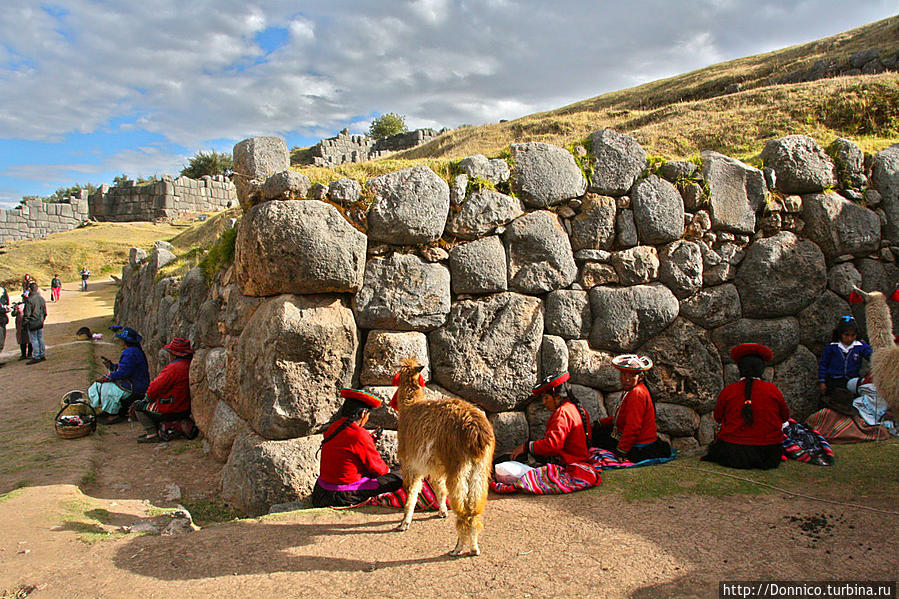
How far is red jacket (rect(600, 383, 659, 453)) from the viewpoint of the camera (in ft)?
17.5

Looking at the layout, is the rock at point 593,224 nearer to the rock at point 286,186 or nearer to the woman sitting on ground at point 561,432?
the woman sitting on ground at point 561,432

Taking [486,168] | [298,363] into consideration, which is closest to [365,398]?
[298,363]

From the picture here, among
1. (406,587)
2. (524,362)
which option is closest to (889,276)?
(524,362)

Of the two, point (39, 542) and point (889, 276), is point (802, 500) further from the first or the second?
point (39, 542)

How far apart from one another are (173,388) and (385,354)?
144 inches

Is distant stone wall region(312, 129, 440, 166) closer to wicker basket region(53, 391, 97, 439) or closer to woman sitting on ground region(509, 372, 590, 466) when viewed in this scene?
wicker basket region(53, 391, 97, 439)

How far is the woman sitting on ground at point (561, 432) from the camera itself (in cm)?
507

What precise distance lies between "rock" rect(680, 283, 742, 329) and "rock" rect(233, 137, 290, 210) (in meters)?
4.76

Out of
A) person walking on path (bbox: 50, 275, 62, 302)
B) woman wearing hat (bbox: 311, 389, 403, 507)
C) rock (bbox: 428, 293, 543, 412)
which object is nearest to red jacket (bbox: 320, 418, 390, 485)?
woman wearing hat (bbox: 311, 389, 403, 507)

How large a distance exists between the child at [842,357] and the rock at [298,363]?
17.1 ft

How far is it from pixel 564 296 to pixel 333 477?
9.89 ft

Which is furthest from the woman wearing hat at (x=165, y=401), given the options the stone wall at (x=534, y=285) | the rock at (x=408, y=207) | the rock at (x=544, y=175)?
the rock at (x=544, y=175)

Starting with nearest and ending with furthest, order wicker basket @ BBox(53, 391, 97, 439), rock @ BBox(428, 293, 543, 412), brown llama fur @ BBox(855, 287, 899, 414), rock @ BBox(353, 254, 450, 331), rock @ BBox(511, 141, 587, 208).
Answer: brown llama fur @ BBox(855, 287, 899, 414) → rock @ BBox(353, 254, 450, 331) → rock @ BBox(428, 293, 543, 412) → rock @ BBox(511, 141, 587, 208) → wicker basket @ BBox(53, 391, 97, 439)

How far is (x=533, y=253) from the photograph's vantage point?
599 cm
